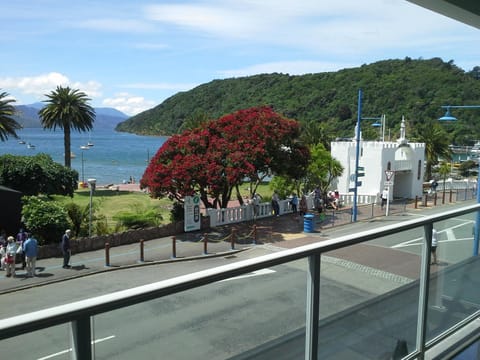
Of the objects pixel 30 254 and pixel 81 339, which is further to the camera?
pixel 30 254

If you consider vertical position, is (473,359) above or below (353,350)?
below

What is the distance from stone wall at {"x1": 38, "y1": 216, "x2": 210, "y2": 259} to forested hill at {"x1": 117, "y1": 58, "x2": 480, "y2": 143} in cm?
3524

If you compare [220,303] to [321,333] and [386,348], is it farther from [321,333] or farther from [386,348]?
[386,348]

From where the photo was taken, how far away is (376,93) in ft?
271

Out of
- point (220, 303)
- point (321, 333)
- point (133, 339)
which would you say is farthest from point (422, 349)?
point (133, 339)

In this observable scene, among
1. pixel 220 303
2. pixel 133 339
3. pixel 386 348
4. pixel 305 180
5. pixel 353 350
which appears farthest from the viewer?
pixel 305 180

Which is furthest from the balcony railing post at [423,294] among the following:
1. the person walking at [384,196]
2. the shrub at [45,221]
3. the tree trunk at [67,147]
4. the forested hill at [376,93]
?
the forested hill at [376,93]

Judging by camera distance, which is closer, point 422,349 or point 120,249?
point 422,349

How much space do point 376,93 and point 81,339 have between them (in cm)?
8638

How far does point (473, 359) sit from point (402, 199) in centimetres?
3303

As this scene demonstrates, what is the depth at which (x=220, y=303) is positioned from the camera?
1.86 metres

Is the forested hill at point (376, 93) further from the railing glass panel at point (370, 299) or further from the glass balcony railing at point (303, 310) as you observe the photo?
the railing glass panel at point (370, 299)

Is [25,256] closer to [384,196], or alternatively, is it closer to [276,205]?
[276,205]

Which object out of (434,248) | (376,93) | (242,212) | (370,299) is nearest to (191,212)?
(242,212)
